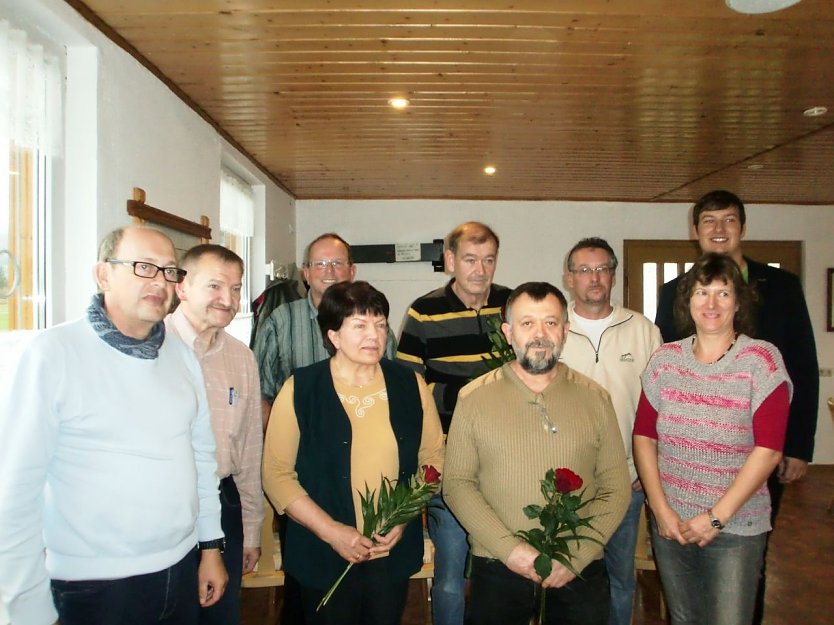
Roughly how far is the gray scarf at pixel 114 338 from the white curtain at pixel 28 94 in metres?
0.88

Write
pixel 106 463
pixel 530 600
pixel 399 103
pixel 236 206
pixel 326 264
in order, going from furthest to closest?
pixel 236 206 < pixel 399 103 < pixel 326 264 < pixel 530 600 < pixel 106 463

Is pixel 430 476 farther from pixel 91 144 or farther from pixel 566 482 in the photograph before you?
pixel 91 144

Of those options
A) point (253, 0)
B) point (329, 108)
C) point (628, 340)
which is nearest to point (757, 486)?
point (628, 340)

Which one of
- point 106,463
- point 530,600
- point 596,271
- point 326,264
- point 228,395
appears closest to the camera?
point 106,463

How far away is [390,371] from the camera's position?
6.18ft

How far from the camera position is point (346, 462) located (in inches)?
68.1

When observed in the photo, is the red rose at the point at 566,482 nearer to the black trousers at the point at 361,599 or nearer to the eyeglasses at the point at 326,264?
the black trousers at the point at 361,599

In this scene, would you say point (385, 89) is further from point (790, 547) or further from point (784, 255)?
point (784, 255)

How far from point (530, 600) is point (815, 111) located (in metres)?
3.18

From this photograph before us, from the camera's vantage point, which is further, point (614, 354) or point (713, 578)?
point (614, 354)

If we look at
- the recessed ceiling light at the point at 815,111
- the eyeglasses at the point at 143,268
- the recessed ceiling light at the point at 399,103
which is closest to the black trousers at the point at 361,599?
the eyeglasses at the point at 143,268

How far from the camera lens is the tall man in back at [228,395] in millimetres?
1870

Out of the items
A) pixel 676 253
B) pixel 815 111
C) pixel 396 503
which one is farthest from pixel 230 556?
pixel 676 253

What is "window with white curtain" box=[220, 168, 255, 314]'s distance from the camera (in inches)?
164
